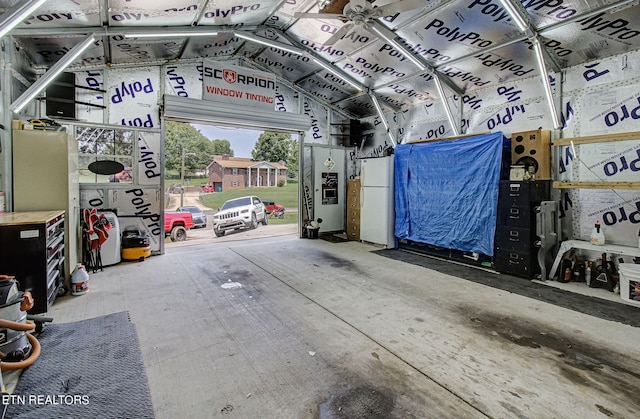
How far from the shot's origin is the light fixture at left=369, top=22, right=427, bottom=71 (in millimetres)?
4035

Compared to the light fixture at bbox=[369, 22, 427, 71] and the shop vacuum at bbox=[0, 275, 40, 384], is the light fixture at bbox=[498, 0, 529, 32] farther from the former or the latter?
the shop vacuum at bbox=[0, 275, 40, 384]

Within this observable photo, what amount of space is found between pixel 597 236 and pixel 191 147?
41.5ft

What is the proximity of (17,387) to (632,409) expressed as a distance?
11.7 feet

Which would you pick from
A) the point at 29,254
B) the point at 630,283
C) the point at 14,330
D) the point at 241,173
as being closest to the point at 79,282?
the point at 29,254

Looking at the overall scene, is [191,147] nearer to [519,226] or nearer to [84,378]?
[84,378]

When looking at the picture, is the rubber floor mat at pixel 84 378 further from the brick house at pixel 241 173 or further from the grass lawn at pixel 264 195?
the brick house at pixel 241 173

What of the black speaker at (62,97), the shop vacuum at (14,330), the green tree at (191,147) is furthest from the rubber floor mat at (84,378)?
the green tree at (191,147)

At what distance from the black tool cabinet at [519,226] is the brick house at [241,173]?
1056cm

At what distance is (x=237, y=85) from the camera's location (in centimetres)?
581

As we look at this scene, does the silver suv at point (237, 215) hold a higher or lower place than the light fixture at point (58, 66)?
lower

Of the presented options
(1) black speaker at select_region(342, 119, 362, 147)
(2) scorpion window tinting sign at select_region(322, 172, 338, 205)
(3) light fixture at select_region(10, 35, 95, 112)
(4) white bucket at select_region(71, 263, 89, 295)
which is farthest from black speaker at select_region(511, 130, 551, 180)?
(3) light fixture at select_region(10, 35, 95, 112)

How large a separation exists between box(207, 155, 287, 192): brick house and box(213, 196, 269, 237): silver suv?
406 cm

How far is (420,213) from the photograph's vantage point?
5.57 m

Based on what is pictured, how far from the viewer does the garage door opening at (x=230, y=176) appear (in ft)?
30.5
